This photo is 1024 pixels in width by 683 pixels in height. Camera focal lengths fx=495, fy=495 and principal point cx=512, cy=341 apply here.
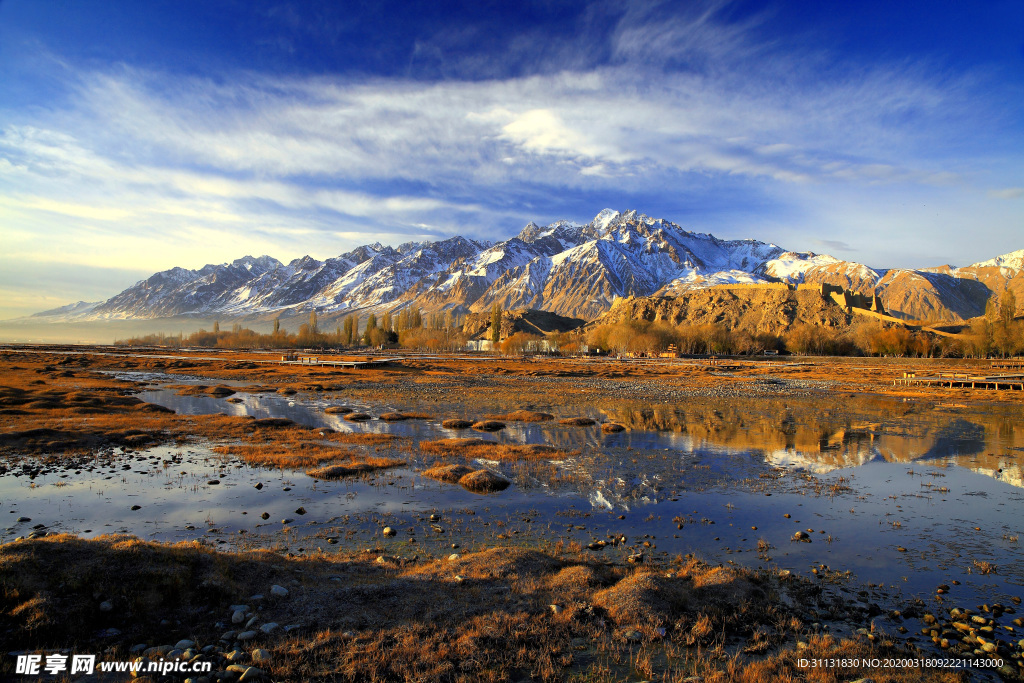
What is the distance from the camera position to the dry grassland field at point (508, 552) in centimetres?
663

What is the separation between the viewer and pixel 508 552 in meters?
10.1

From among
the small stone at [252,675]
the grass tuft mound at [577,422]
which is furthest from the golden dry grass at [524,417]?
the small stone at [252,675]

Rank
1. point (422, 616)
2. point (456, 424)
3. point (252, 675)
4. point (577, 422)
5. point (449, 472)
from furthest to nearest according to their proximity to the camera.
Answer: point (577, 422), point (456, 424), point (449, 472), point (422, 616), point (252, 675)

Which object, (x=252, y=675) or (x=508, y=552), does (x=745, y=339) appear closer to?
(x=508, y=552)

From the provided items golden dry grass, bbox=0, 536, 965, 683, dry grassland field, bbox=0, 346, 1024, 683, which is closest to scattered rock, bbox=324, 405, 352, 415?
dry grassland field, bbox=0, 346, 1024, 683

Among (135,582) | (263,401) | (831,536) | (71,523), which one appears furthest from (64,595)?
(263,401)

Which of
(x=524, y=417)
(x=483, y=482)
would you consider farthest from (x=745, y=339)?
(x=483, y=482)

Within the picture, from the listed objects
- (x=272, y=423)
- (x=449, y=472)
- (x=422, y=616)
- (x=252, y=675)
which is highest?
(x=252, y=675)

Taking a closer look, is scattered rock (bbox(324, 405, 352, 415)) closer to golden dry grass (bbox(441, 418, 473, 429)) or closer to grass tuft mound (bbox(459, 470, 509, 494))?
golden dry grass (bbox(441, 418, 473, 429))

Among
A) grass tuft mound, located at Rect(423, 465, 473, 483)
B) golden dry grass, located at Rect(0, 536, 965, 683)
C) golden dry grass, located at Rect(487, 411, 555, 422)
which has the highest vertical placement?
golden dry grass, located at Rect(0, 536, 965, 683)

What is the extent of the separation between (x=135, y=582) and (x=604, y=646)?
710cm

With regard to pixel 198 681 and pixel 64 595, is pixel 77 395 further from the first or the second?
pixel 198 681

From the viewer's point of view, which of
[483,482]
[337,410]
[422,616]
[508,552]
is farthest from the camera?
[337,410]

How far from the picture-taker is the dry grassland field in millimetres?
6633
